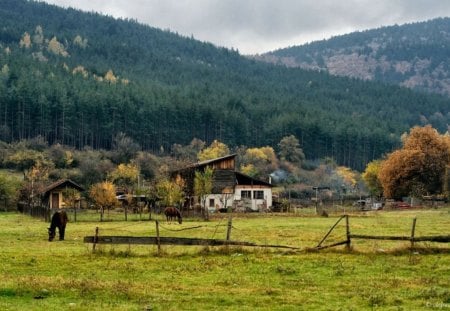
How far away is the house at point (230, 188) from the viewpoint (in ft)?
268

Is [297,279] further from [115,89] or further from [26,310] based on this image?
[115,89]

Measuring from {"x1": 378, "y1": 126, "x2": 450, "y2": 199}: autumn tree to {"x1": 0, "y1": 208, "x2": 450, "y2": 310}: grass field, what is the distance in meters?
59.0

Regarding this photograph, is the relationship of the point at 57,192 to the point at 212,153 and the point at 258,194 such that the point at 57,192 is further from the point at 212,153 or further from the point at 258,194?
the point at 212,153

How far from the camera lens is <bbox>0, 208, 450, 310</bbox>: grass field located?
16.1 metres

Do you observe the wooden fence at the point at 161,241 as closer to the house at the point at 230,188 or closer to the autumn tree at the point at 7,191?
the autumn tree at the point at 7,191

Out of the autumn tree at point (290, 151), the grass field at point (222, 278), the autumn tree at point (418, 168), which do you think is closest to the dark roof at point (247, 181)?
the autumn tree at point (418, 168)

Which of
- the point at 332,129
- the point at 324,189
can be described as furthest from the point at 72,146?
the point at 332,129

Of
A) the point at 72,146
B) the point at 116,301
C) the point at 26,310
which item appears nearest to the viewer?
the point at 26,310

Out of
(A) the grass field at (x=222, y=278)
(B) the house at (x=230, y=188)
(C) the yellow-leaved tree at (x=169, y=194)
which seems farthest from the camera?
(B) the house at (x=230, y=188)

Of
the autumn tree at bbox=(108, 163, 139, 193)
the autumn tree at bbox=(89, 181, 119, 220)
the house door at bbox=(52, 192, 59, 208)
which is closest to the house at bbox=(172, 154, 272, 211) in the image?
the autumn tree at bbox=(89, 181, 119, 220)

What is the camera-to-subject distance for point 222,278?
1983 cm

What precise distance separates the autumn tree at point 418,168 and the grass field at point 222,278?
59012 mm

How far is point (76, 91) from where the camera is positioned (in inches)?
6029

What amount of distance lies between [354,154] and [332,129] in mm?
9441
